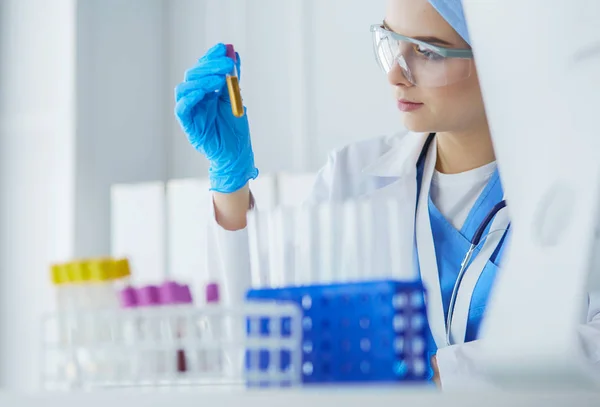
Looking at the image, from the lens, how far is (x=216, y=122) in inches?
49.3

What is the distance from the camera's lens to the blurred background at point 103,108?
2.62 meters

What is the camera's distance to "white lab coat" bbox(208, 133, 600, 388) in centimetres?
116

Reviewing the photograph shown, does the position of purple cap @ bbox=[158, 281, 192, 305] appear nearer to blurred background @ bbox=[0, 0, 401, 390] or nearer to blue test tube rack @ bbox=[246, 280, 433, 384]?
blue test tube rack @ bbox=[246, 280, 433, 384]

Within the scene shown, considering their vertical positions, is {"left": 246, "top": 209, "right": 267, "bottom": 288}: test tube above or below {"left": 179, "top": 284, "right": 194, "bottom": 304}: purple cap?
above

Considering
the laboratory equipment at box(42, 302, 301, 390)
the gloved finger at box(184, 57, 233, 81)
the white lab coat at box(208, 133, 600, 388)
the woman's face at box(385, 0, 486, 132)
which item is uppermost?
the woman's face at box(385, 0, 486, 132)

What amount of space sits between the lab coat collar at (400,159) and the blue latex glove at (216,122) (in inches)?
10.9

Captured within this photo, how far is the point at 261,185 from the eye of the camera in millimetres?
2430

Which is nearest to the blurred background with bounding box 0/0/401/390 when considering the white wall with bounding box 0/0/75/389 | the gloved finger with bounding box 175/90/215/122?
the white wall with bounding box 0/0/75/389

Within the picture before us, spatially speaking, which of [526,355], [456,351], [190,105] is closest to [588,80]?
[526,355]

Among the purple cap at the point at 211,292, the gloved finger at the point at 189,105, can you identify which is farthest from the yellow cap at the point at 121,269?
the gloved finger at the point at 189,105

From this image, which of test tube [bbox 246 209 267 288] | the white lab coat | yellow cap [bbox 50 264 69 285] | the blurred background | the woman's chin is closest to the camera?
test tube [bbox 246 209 267 288]

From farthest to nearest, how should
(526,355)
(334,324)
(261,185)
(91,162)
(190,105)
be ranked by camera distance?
(91,162), (261,185), (190,105), (334,324), (526,355)

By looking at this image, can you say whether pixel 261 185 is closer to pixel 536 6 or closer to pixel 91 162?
pixel 91 162

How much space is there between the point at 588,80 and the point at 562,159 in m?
0.05
